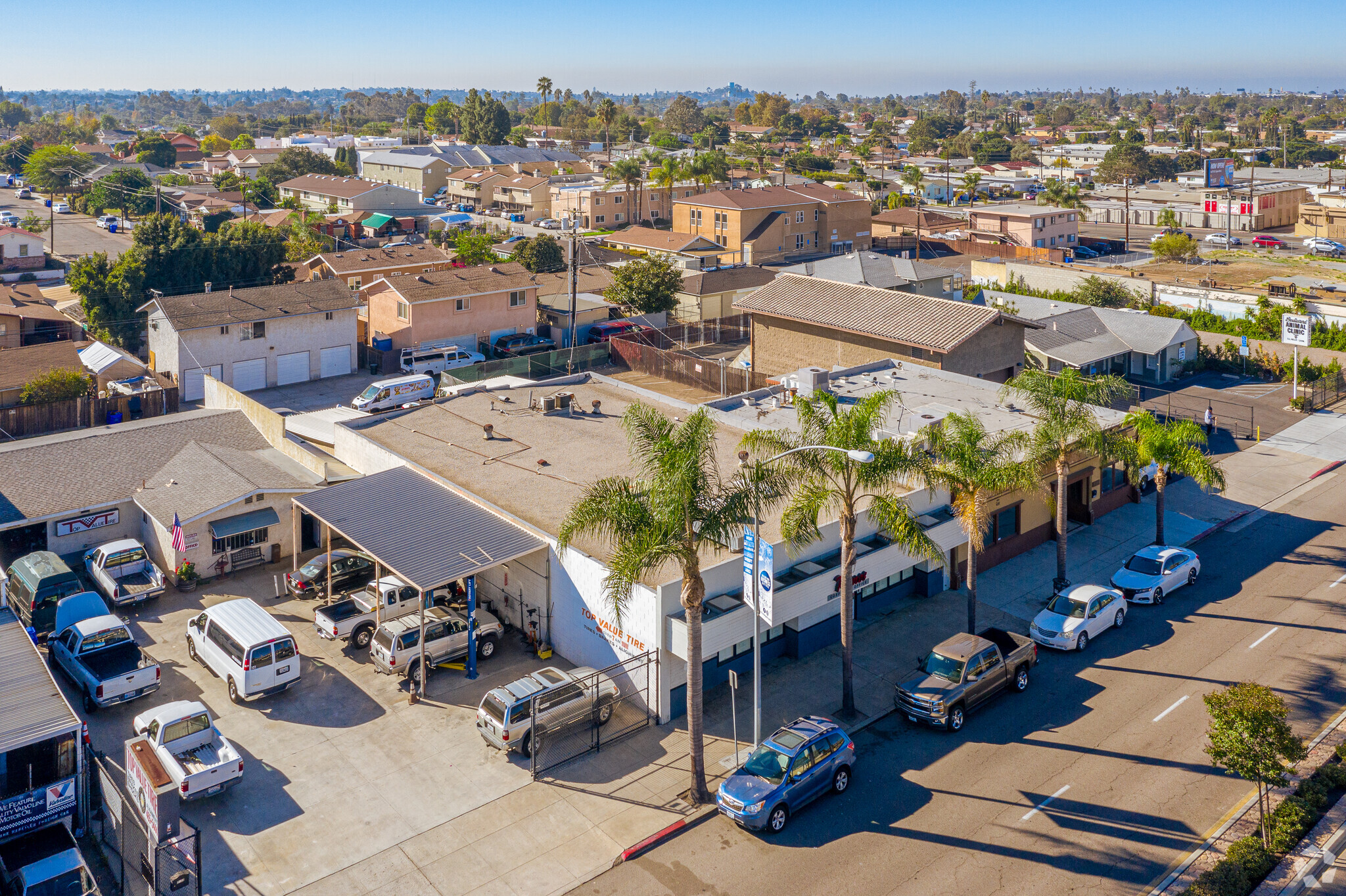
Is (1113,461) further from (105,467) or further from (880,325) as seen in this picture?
(105,467)

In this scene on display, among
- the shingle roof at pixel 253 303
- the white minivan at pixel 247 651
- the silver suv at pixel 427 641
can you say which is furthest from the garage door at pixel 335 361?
the silver suv at pixel 427 641

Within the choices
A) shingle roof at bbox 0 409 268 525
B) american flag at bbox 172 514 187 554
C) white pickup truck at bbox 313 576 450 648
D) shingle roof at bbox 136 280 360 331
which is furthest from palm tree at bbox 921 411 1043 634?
shingle roof at bbox 136 280 360 331

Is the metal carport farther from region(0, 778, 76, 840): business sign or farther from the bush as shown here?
the bush

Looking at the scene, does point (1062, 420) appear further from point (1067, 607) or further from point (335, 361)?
point (335, 361)

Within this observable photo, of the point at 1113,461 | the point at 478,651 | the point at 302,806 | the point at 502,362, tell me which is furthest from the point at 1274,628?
the point at 502,362

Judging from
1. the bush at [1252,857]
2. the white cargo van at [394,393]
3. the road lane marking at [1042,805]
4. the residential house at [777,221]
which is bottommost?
the road lane marking at [1042,805]

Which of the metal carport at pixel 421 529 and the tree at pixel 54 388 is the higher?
the tree at pixel 54 388

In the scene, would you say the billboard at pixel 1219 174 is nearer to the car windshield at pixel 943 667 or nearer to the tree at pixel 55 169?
the car windshield at pixel 943 667
